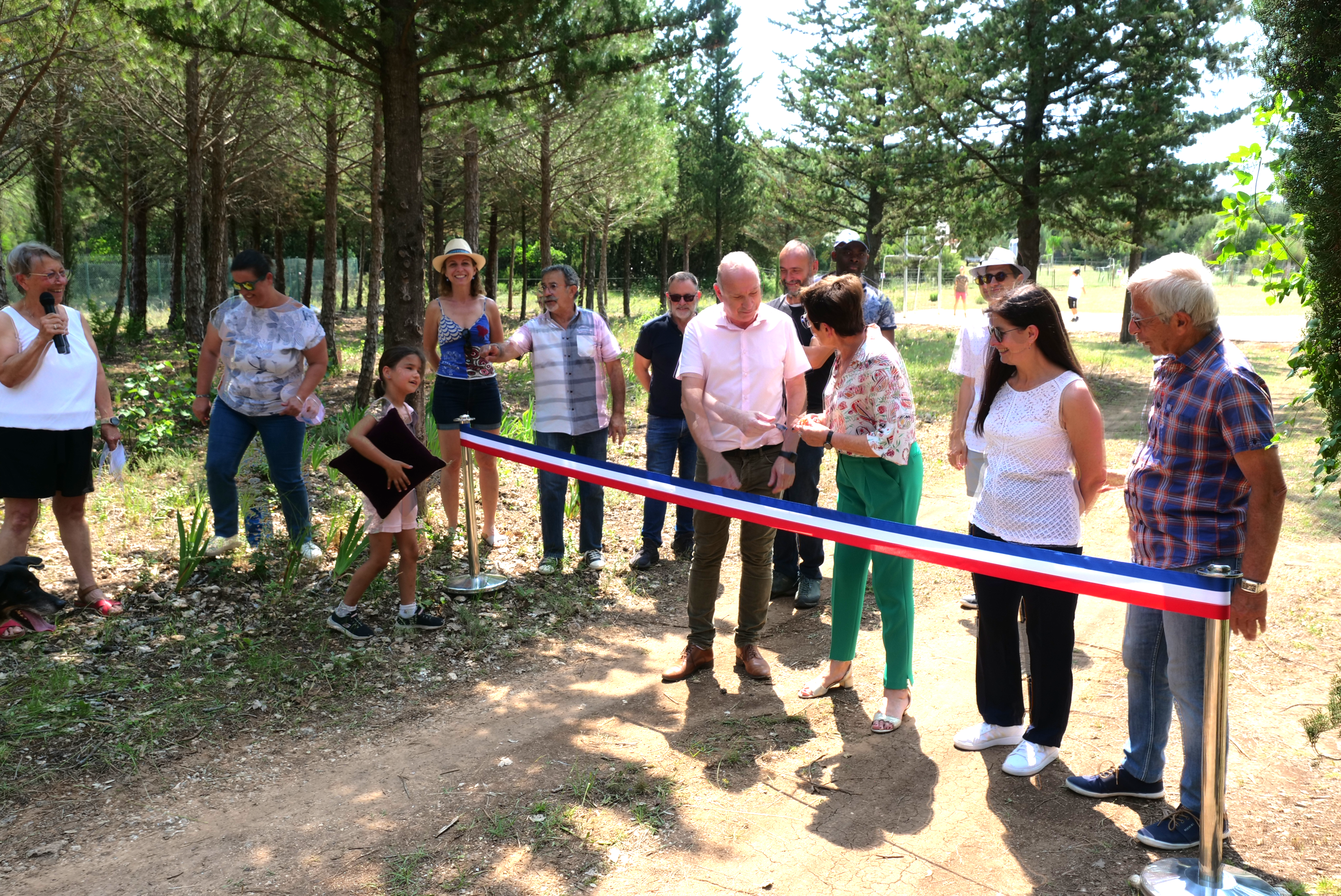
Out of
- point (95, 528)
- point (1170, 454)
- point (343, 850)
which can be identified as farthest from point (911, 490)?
point (95, 528)

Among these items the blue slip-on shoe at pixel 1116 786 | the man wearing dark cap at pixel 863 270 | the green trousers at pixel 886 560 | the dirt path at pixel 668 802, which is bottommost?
the dirt path at pixel 668 802

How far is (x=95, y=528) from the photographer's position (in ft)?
21.6

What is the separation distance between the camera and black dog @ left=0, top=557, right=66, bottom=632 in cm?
493

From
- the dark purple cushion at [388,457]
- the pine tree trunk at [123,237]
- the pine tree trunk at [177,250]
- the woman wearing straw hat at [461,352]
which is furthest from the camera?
the pine tree trunk at [177,250]

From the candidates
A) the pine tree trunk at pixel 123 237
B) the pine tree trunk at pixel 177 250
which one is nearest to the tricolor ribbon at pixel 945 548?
the pine tree trunk at pixel 123 237

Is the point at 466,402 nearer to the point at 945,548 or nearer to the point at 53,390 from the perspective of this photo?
the point at 53,390

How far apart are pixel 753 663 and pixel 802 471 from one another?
53.4 inches

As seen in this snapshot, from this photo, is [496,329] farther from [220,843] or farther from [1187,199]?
[1187,199]

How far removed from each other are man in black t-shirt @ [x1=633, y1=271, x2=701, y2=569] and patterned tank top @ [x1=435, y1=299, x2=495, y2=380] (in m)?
1.04

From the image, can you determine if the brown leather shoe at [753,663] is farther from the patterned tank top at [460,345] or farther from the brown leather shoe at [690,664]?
the patterned tank top at [460,345]

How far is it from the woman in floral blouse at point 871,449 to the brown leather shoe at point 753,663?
64 centimetres

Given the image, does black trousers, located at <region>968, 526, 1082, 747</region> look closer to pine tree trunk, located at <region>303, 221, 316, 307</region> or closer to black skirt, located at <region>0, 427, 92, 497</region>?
black skirt, located at <region>0, 427, 92, 497</region>

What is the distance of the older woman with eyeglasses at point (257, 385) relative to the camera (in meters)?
5.77

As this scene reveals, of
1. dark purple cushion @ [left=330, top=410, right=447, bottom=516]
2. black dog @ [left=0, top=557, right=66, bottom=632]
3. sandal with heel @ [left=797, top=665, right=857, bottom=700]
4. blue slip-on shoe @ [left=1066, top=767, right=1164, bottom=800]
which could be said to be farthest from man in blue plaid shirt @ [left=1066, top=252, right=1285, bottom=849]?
black dog @ [left=0, top=557, right=66, bottom=632]
